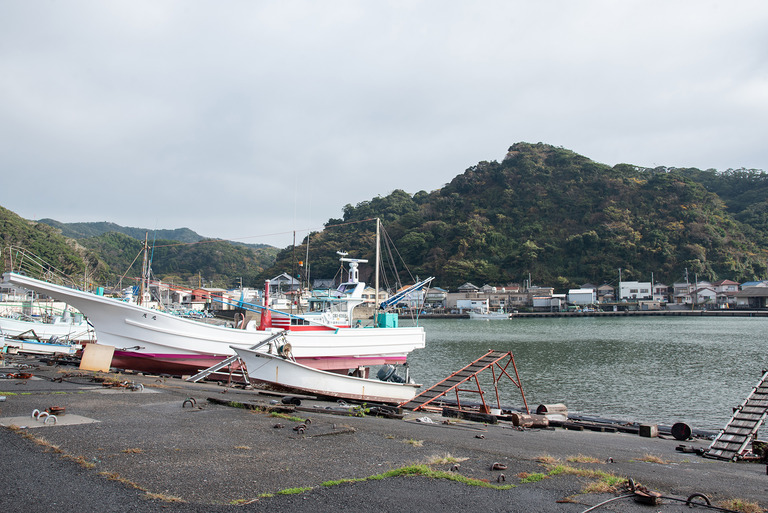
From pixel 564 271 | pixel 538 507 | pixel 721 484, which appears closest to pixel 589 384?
pixel 721 484

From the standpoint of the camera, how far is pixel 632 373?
27438mm

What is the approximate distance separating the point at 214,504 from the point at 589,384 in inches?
916

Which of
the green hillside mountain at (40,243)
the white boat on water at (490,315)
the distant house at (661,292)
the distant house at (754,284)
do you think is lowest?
the white boat on water at (490,315)

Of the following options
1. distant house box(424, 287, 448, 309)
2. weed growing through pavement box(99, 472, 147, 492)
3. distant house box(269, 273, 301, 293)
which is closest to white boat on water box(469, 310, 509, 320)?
distant house box(424, 287, 448, 309)

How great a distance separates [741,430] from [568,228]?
380 ft

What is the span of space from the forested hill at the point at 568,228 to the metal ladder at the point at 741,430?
8942 cm

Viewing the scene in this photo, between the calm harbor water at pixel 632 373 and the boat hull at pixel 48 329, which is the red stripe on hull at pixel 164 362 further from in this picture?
the calm harbor water at pixel 632 373

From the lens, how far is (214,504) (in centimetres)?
467

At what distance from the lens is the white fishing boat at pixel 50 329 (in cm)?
2736

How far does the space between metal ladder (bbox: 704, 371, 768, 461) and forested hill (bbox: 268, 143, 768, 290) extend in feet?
293

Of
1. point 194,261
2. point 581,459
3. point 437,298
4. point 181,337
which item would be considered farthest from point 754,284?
point 194,261

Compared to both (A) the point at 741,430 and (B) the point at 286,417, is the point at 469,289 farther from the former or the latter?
(B) the point at 286,417

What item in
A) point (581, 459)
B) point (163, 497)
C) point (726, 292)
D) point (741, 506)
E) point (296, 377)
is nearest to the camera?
point (163, 497)

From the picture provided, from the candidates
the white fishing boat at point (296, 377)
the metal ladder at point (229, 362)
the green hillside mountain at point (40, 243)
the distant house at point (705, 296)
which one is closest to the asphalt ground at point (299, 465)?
the white fishing boat at point (296, 377)
